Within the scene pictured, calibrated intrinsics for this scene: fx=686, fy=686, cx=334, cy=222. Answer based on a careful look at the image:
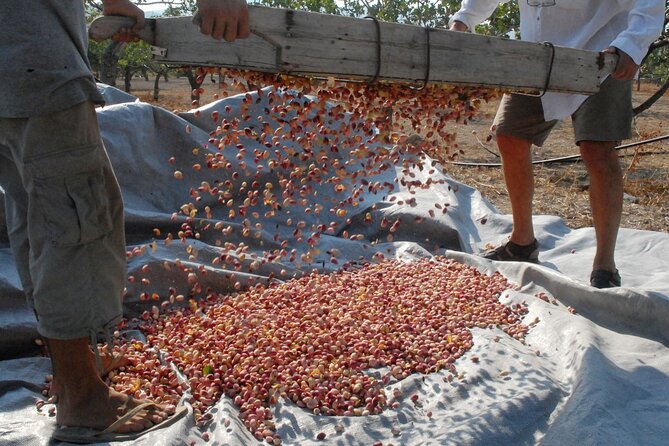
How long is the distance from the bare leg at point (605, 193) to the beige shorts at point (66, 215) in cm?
199

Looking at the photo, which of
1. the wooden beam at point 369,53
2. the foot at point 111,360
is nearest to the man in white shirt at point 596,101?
the wooden beam at point 369,53

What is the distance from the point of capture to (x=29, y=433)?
1775 millimetres

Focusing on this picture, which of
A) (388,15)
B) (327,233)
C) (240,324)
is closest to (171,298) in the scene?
(240,324)

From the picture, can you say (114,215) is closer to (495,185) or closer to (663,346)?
(663,346)

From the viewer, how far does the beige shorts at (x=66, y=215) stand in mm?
1568

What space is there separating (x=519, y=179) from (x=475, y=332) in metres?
1.10

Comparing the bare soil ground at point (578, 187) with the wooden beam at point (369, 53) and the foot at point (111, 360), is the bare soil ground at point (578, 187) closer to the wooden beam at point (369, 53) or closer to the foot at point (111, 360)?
the wooden beam at point (369, 53)

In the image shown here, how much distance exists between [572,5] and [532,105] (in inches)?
17.7

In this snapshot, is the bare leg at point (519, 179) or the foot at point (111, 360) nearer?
the foot at point (111, 360)

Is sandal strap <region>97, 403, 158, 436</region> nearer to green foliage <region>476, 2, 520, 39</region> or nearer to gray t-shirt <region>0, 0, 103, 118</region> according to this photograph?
gray t-shirt <region>0, 0, 103, 118</region>

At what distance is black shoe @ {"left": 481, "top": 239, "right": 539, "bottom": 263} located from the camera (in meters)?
3.30

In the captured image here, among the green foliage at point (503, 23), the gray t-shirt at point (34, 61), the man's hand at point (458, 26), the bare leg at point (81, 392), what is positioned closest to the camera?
the gray t-shirt at point (34, 61)

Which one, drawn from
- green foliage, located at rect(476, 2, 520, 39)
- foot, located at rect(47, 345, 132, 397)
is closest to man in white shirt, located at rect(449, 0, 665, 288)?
foot, located at rect(47, 345, 132, 397)

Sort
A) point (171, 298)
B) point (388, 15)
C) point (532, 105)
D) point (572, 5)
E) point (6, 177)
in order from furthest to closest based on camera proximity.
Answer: point (388, 15), point (532, 105), point (572, 5), point (171, 298), point (6, 177)
